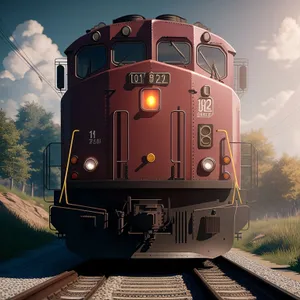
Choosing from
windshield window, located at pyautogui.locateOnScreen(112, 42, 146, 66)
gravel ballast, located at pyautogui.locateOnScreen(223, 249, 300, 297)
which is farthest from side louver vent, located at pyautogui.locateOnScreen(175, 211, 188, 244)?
windshield window, located at pyautogui.locateOnScreen(112, 42, 146, 66)

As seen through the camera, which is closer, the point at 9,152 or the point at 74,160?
the point at 74,160

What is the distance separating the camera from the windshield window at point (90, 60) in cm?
862

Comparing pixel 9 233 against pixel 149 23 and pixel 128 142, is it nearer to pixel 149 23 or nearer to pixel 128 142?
pixel 128 142

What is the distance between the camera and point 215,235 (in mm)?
7910

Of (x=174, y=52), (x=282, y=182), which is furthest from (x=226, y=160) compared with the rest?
(x=282, y=182)

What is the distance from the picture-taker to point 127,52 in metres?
8.50

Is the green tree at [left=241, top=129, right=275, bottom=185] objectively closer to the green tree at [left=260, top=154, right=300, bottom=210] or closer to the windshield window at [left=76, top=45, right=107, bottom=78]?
the green tree at [left=260, top=154, right=300, bottom=210]

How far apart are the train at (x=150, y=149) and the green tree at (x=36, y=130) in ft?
180

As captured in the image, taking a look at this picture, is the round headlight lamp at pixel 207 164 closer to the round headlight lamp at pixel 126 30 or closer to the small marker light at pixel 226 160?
the small marker light at pixel 226 160

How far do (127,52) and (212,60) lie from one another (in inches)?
69.8

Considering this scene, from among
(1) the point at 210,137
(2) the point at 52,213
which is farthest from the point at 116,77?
(2) the point at 52,213

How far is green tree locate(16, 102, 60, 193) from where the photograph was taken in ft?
216

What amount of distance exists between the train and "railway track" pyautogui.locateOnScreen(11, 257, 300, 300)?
0.45 m

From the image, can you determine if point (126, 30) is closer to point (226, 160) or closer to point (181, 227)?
point (226, 160)
